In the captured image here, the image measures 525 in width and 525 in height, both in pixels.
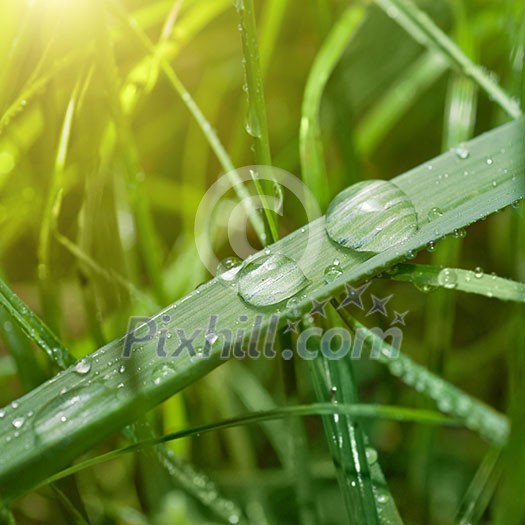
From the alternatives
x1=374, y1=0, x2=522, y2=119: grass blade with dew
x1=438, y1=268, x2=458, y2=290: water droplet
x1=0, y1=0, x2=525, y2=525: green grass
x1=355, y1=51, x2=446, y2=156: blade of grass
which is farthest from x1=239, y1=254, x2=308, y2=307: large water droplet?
x1=355, y1=51, x2=446, y2=156: blade of grass

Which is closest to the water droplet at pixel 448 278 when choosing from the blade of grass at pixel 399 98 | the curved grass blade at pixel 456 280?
the curved grass blade at pixel 456 280

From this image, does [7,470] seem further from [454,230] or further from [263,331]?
[454,230]

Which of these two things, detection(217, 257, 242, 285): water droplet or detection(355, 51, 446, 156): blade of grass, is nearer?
detection(217, 257, 242, 285): water droplet

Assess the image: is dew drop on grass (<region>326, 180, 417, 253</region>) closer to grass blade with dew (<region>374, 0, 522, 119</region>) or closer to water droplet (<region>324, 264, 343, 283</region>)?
water droplet (<region>324, 264, 343, 283</region>)

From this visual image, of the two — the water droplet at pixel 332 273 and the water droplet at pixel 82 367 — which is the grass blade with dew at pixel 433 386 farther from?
the water droplet at pixel 82 367

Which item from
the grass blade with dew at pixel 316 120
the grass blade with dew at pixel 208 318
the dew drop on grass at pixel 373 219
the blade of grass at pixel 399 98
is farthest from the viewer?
the blade of grass at pixel 399 98

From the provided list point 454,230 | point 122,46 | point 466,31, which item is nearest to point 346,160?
point 466,31
